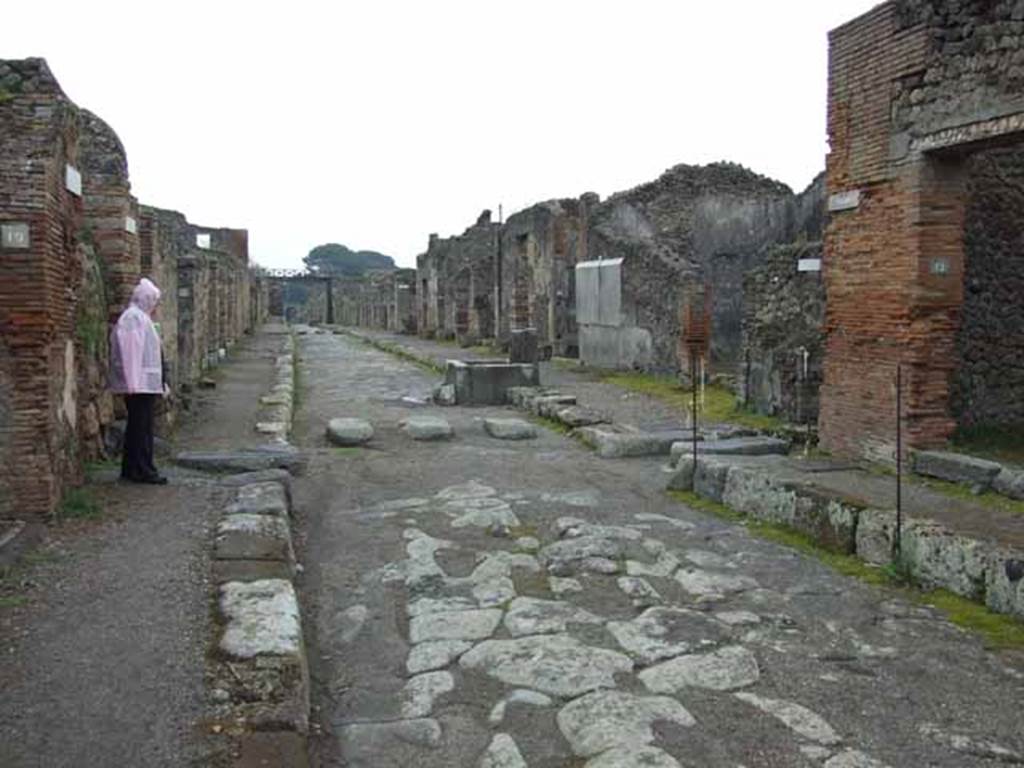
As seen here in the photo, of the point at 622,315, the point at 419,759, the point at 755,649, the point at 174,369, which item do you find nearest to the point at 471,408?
the point at 174,369

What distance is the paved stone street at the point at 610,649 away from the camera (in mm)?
3865

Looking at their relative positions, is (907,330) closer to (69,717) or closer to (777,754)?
(777,754)

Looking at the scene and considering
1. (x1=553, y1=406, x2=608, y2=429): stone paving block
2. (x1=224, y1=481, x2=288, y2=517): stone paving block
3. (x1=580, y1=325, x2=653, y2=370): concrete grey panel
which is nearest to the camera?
(x1=224, y1=481, x2=288, y2=517): stone paving block

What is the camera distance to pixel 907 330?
332 inches

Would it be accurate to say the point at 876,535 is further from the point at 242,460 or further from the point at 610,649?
the point at 242,460

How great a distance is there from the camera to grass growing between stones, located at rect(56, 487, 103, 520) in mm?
6684

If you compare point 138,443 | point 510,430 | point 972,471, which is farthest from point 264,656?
point 510,430

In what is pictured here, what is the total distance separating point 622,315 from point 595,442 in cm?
870

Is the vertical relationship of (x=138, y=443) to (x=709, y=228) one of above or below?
below

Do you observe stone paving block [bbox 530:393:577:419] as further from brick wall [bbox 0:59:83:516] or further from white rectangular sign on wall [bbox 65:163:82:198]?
brick wall [bbox 0:59:83:516]

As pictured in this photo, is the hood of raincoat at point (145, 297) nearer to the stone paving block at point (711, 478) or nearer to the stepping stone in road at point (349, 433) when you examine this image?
the stepping stone in road at point (349, 433)

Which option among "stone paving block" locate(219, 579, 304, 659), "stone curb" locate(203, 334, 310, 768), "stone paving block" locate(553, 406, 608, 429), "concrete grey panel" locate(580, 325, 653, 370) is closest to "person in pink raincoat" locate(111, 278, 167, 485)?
"stone curb" locate(203, 334, 310, 768)

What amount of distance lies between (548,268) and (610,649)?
1957cm

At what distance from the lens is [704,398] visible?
575 inches
